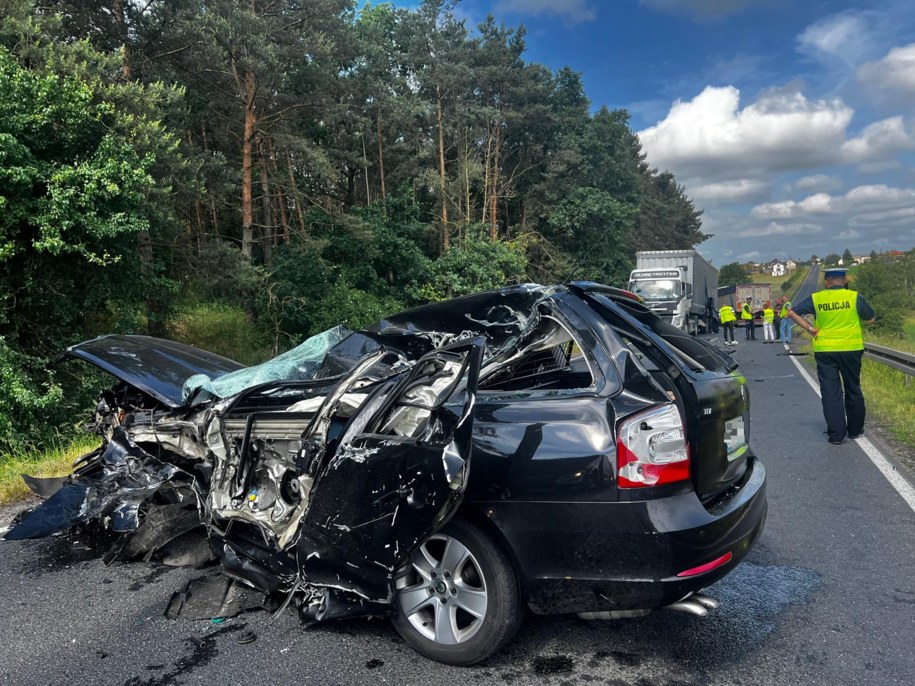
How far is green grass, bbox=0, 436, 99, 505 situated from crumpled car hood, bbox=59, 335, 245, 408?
227 centimetres

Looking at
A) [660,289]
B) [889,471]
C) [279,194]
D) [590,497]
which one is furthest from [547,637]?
[660,289]

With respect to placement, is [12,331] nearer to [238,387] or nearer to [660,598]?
[238,387]

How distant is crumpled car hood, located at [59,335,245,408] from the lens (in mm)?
3873

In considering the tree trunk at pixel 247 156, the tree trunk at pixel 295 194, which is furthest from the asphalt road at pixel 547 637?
the tree trunk at pixel 295 194

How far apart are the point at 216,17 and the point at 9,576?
1693 centimetres

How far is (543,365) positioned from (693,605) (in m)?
1.43

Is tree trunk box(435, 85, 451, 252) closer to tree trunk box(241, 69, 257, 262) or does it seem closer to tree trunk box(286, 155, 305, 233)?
tree trunk box(286, 155, 305, 233)

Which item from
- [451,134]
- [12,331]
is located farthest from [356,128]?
[12,331]

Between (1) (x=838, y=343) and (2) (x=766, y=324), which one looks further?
(2) (x=766, y=324)

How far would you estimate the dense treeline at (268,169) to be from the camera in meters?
9.70

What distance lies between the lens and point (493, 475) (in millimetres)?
2617

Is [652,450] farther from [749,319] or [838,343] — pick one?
[749,319]

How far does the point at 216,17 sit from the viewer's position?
656 inches

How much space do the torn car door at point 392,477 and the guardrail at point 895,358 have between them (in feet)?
28.7
